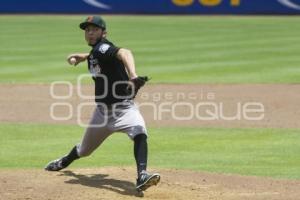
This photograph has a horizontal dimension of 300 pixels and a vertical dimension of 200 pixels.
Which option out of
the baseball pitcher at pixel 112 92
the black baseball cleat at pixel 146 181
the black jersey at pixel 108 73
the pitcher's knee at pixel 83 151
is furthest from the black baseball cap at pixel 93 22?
the black baseball cleat at pixel 146 181

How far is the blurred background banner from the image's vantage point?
3416 cm

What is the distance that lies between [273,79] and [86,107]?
500 cm

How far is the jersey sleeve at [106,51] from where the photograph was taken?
802 centimetres

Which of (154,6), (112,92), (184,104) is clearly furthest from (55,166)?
(154,6)

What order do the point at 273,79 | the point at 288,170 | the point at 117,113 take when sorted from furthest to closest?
the point at 273,79 < the point at 288,170 < the point at 117,113

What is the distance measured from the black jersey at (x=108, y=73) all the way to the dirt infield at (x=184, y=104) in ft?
15.2

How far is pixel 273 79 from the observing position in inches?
695

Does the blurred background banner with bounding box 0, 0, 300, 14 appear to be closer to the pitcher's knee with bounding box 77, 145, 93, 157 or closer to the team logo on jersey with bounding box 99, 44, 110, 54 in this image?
the pitcher's knee with bounding box 77, 145, 93, 157

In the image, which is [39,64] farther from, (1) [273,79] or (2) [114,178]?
(2) [114,178]

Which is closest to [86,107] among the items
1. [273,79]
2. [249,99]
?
[249,99]

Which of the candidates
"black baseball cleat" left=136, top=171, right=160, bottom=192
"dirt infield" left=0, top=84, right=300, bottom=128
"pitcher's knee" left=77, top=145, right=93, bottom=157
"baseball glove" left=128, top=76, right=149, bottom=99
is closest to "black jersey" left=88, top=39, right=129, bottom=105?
"baseball glove" left=128, top=76, right=149, bottom=99

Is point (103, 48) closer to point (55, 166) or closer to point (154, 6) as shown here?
point (55, 166)

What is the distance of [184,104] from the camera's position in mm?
14797

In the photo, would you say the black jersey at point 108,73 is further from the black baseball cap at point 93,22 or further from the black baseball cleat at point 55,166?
the black baseball cleat at point 55,166
